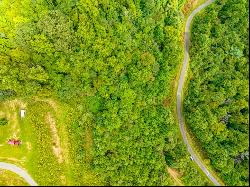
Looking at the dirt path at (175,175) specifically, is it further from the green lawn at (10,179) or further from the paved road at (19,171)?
the green lawn at (10,179)

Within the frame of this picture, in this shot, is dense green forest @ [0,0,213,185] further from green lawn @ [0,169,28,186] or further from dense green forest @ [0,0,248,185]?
green lawn @ [0,169,28,186]

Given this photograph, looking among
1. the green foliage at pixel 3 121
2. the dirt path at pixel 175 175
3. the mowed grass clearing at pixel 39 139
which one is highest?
the green foliage at pixel 3 121

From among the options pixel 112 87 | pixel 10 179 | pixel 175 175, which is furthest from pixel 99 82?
pixel 10 179

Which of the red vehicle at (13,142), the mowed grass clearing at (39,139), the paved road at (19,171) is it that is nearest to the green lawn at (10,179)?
the paved road at (19,171)

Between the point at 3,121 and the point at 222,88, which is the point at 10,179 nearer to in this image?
the point at 3,121

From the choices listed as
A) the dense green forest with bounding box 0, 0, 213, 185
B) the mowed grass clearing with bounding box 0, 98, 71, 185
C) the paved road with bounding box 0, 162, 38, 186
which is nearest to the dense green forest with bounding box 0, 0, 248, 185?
the dense green forest with bounding box 0, 0, 213, 185
